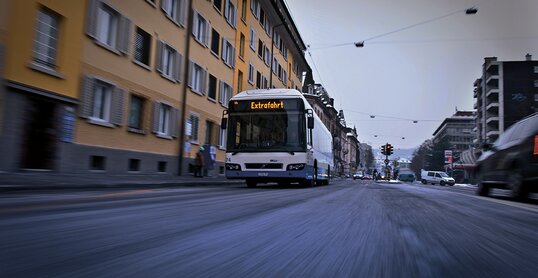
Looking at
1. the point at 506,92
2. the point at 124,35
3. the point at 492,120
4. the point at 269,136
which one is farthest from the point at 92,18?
the point at 506,92

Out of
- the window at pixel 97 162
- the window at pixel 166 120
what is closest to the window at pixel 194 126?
the window at pixel 166 120

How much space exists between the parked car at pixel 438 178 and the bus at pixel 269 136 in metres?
44.8

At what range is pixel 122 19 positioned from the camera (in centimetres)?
1700

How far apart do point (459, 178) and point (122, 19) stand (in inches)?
4172

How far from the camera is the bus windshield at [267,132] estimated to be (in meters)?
15.5

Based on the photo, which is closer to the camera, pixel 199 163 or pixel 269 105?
pixel 269 105

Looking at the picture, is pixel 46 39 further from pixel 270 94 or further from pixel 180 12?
pixel 180 12

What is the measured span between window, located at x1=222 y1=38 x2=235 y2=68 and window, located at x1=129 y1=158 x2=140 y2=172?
1263 cm

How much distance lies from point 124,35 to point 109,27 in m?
0.63

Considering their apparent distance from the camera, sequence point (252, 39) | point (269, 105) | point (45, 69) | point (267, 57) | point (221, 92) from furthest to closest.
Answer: point (267, 57) < point (252, 39) < point (221, 92) < point (269, 105) < point (45, 69)

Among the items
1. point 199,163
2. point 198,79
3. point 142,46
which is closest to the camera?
point 142,46

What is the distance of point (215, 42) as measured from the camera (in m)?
27.5

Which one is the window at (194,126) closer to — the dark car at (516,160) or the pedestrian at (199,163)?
the pedestrian at (199,163)

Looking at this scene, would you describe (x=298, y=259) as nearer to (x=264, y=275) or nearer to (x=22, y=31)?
(x=264, y=275)
